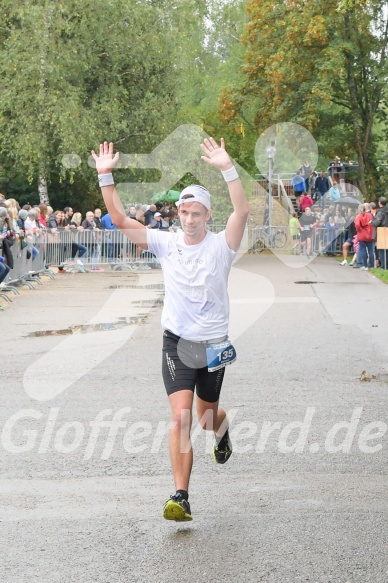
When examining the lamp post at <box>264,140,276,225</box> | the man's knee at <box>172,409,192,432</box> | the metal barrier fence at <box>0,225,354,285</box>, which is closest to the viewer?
the man's knee at <box>172,409,192,432</box>

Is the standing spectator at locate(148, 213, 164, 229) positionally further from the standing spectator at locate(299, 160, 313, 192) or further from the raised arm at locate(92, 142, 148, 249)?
the raised arm at locate(92, 142, 148, 249)

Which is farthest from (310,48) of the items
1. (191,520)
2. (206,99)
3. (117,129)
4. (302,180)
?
(191,520)

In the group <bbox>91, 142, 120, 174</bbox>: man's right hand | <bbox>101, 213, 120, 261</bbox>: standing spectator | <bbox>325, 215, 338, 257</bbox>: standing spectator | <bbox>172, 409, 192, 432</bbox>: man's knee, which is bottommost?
<bbox>325, 215, 338, 257</bbox>: standing spectator

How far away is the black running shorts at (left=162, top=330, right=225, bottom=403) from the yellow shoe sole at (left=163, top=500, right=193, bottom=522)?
0.79 m

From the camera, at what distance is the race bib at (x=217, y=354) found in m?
6.47

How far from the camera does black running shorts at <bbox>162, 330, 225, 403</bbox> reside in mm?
6484

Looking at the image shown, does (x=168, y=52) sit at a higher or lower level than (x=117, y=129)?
higher

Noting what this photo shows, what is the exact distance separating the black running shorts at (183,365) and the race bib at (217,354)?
0.03 m

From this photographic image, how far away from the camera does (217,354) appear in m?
6.48

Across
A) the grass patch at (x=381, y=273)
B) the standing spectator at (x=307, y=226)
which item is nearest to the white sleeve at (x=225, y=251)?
the grass patch at (x=381, y=273)

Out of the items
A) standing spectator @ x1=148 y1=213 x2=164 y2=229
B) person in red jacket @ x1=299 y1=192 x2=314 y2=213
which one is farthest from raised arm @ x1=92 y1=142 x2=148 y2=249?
person in red jacket @ x1=299 y1=192 x2=314 y2=213

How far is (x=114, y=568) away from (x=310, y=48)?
42.3m

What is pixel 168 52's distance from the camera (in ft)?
145

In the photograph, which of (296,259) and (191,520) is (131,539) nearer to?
(191,520)
